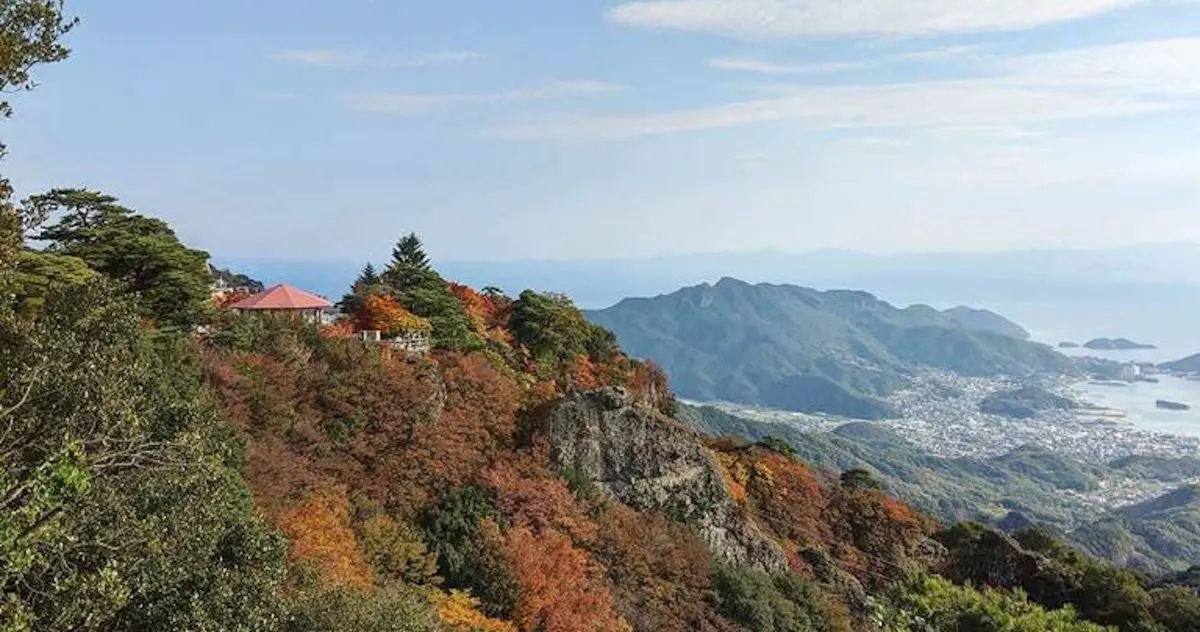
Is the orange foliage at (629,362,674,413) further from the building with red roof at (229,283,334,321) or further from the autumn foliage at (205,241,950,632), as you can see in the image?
the building with red roof at (229,283,334,321)

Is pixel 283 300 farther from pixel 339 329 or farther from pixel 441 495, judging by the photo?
pixel 441 495

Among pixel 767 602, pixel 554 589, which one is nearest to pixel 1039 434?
pixel 767 602

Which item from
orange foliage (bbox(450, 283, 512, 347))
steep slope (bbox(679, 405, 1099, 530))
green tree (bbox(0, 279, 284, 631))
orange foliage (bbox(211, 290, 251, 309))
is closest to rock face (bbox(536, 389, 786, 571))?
orange foliage (bbox(450, 283, 512, 347))

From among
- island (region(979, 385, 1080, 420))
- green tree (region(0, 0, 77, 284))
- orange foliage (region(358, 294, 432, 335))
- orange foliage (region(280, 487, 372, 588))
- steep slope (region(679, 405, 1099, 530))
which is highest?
green tree (region(0, 0, 77, 284))

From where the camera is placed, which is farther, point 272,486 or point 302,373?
point 302,373

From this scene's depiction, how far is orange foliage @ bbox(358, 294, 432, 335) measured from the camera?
856 inches

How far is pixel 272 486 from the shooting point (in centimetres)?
1319

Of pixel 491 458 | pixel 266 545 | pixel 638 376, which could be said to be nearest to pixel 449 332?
pixel 491 458

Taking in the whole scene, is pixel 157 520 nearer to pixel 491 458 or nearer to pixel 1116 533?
pixel 491 458

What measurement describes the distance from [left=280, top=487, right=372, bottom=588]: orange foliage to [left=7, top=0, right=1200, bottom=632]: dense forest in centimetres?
5

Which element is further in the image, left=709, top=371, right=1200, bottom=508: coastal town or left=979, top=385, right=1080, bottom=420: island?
left=979, top=385, right=1080, bottom=420: island

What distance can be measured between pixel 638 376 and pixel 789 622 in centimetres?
1194

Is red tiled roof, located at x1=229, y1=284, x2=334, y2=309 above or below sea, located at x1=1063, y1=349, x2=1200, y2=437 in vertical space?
above

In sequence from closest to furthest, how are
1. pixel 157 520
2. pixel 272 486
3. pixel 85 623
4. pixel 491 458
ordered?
pixel 85 623 → pixel 157 520 → pixel 272 486 → pixel 491 458
